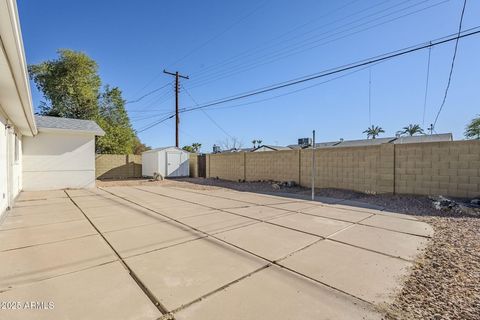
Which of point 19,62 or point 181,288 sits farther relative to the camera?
point 19,62

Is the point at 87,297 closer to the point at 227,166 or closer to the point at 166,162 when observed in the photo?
the point at 227,166

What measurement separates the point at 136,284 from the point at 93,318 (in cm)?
56

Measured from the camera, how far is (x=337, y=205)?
7320mm

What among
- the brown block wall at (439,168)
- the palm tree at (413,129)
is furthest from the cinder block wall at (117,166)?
the palm tree at (413,129)

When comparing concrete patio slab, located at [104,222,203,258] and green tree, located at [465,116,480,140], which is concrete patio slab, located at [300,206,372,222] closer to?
concrete patio slab, located at [104,222,203,258]

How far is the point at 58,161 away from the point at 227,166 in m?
9.02

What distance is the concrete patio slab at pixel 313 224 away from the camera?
4609mm

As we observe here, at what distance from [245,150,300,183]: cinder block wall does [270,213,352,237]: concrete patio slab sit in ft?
19.7

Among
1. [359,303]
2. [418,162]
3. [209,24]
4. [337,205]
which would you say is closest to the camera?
[359,303]

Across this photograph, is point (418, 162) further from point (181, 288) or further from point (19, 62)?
point (19, 62)

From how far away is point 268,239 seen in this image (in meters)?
4.06

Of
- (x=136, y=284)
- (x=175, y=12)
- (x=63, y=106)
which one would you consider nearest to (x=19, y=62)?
(x=136, y=284)

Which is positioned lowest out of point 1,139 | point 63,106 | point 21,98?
point 1,139

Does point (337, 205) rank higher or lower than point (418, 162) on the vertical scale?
lower
